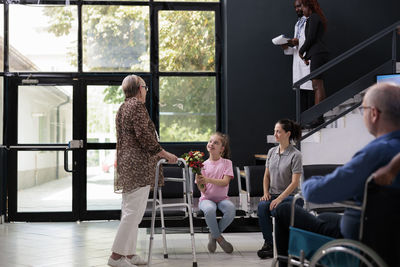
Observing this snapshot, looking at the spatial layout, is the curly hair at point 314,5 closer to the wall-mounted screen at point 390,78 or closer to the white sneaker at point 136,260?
the wall-mounted screen at point 390,78

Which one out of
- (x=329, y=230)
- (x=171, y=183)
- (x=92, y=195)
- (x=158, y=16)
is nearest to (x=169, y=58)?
(x=158, y=16)

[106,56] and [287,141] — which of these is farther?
[106,56]

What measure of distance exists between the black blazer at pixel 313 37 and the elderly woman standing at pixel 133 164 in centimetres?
302

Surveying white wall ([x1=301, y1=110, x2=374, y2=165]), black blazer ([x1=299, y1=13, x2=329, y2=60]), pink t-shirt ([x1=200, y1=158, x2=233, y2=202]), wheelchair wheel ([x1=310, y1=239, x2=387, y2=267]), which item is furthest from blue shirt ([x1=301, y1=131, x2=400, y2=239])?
black blazer ([x1=299, y1=13, x2=329, y2=60])

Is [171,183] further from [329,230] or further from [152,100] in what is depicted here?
[329,230]

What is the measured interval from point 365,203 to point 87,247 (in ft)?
12.5

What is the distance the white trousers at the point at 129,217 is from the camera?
4.29 metres

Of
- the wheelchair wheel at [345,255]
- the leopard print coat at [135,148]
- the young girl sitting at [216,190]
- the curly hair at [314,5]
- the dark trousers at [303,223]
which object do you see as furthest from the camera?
the curly hair at [314,5]

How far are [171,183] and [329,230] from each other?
2.97 m

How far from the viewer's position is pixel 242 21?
24.7ft

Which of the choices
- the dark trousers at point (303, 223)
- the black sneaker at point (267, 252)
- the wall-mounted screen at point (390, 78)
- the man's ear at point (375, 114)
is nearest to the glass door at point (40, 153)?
the black sneaker at point (267, 252)

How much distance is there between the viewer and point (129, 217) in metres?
4.31

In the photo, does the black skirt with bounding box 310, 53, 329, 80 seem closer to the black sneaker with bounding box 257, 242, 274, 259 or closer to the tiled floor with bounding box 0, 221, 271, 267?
the tiled floor with bounding box 0, 221, 271, 267

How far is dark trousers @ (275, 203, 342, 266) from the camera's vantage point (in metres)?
2.62
